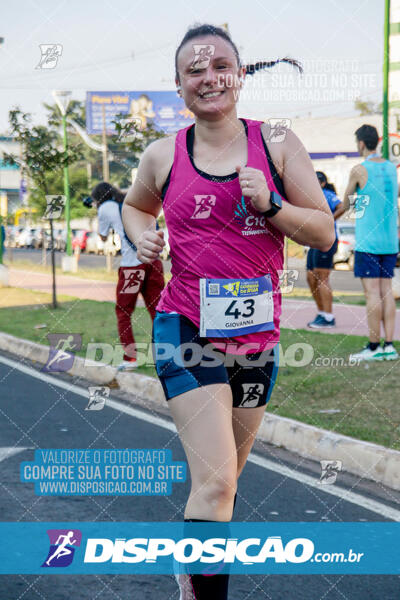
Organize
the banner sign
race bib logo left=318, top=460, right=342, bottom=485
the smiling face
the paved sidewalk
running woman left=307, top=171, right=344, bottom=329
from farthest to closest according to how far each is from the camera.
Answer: the banner sign, the paved sidewalk, running woman left=307, top=171, right=344, bottom=329, race bib logo left=318, top=460, right=342, bottom=485, the smiling face

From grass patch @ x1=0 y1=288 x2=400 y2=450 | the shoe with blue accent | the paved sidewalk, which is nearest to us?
grass patch @ x1=0 y1=288 x2=400 y2=450

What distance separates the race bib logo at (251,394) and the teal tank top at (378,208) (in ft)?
16.0

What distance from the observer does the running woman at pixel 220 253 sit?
270 centimetres

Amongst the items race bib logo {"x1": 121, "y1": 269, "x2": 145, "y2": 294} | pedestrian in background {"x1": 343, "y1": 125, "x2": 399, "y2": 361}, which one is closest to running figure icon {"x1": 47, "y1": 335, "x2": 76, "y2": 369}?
race bib logo {"x1": 121, "y1": 269, "x2": 145, "y2": 294}

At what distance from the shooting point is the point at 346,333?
9914 millimetres

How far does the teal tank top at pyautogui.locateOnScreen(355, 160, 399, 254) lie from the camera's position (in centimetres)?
750

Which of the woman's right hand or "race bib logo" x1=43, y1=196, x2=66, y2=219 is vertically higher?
the woman's right hand

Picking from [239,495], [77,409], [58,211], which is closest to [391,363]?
[77,409]

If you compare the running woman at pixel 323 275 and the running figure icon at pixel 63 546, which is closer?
the running figure icon at pixel 63 546

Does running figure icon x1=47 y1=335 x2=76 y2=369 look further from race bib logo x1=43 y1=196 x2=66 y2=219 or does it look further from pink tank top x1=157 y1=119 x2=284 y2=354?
pink tank top x1=157 y1=119 x2=284 y2=354

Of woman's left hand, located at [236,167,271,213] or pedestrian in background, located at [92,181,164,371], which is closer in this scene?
woman's left hand, located at [236,167,271,213]

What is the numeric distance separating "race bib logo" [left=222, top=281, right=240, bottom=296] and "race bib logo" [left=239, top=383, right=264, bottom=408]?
12.3 inches

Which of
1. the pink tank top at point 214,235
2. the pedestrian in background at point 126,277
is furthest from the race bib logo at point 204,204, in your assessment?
the pedestrian in background at point 126,277

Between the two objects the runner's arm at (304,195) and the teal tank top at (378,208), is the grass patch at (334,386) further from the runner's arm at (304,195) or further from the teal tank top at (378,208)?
the runner's arm at (304,195)
